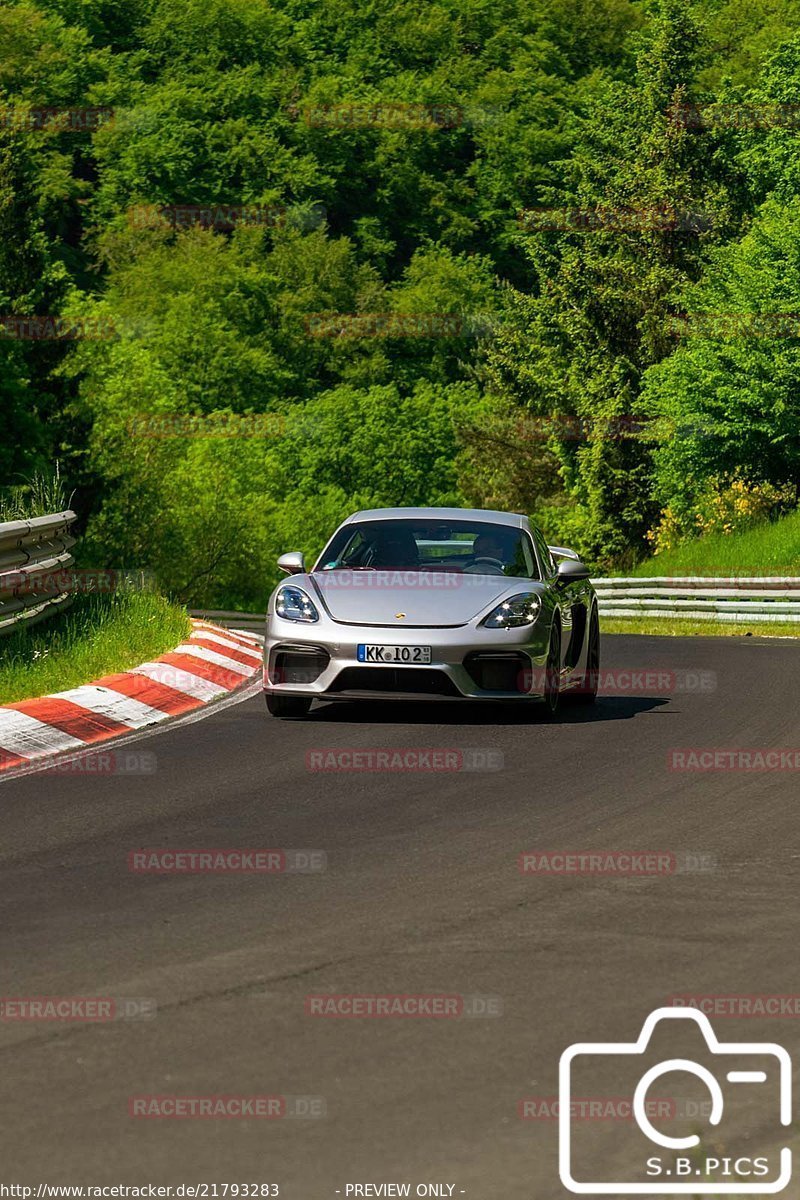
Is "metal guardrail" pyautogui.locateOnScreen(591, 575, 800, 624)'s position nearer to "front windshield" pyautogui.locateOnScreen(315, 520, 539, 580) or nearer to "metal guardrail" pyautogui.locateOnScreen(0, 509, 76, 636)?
"metal guardrail" pyautogui.locateOnScreen(0, 509, 76, 636)

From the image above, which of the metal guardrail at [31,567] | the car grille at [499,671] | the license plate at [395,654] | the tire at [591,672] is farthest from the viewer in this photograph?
the tire at [591,672]

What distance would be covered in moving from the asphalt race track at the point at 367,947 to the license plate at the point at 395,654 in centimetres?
108

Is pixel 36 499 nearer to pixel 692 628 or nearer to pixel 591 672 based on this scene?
pixel 591 672

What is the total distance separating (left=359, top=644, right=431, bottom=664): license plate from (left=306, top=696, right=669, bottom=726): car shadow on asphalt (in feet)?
1.79

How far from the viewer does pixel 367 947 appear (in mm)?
6316

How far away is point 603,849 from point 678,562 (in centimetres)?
3642

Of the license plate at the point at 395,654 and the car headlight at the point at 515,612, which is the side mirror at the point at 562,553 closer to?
the car headlight at the point at 515,612

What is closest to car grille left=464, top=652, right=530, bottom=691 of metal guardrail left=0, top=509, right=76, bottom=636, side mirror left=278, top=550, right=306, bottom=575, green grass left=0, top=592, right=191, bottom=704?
side mirror left=278, top=550, right=306, bottom=575

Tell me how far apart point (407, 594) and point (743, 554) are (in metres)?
29.5

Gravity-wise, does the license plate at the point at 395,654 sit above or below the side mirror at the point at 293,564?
below

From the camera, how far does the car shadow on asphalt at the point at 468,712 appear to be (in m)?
13.4

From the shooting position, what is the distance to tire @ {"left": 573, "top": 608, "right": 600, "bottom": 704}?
1484cm

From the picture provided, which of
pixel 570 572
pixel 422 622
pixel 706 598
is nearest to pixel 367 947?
pixel 422 622

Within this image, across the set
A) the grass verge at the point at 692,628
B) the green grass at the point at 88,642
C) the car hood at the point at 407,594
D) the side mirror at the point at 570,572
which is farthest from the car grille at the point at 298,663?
the grass verge at the point at 692,628
